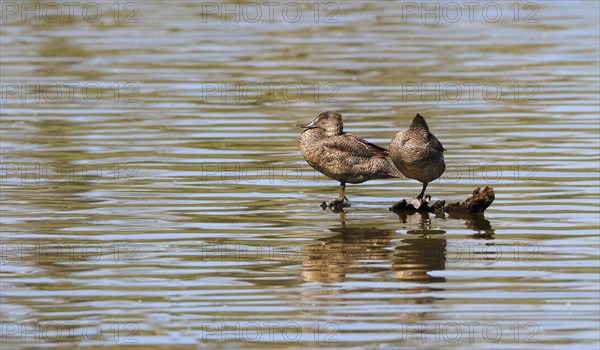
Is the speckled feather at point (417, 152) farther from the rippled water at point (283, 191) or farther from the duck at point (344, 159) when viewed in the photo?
the rippled water at point (283, 191)

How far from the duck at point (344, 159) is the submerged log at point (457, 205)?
0.41m

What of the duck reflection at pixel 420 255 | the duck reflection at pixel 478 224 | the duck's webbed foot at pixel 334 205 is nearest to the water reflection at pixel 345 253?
the duck reflection at pixel 420 255

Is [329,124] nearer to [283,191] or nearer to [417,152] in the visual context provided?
[283,191]

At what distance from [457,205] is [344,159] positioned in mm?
1109

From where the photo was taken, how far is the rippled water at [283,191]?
8.95m

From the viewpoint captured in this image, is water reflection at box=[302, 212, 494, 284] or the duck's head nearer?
water reflection at box=[302, 212, 494, 284]

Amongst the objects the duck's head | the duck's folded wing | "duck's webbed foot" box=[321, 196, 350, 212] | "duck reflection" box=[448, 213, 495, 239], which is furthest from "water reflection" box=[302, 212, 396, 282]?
the duck's head

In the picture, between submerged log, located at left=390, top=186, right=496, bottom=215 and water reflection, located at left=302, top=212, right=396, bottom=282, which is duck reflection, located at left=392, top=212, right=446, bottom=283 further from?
submerged log, located at left=390, top=186, right=496, bottom=215

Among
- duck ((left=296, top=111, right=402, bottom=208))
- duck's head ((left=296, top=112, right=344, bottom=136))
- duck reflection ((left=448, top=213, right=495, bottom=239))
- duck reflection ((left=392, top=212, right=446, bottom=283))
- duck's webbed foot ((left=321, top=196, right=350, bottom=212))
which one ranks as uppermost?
duck's head ((left=296, top=112, right=344, bottom=136))

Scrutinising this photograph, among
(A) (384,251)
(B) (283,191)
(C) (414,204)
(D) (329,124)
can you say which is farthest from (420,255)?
(B) (283,191)

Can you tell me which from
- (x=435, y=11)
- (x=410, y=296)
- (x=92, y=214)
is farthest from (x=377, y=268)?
(x=435, y=11)

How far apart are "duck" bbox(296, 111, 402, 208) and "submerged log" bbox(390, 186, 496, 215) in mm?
413

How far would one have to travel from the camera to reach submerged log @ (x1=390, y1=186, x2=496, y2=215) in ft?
39.6

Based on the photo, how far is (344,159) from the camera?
12648 millimetres
